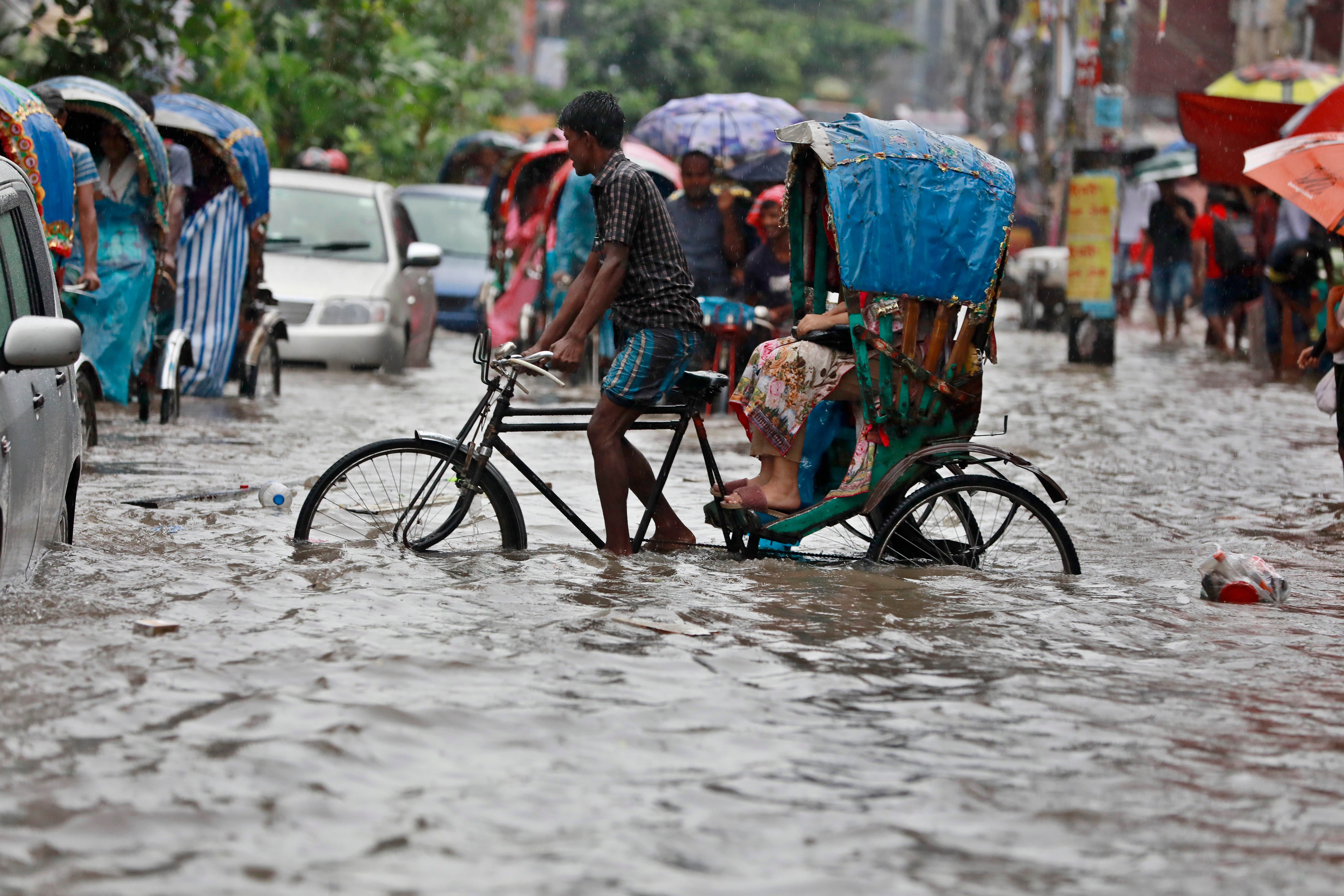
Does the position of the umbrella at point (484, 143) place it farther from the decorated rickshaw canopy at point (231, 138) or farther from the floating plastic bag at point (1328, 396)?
the floating plastic bag at point (1328, 396)

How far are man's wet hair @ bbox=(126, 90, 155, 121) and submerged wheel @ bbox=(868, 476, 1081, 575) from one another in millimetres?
6545

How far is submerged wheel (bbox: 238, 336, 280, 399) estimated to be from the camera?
12758 mm

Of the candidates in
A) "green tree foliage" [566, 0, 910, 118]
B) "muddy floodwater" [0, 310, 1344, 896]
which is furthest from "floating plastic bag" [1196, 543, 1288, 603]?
"green tree foliage" [566, 0, 910, 118]

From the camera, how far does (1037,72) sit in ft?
130

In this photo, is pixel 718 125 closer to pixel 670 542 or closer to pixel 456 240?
pixel 456 240

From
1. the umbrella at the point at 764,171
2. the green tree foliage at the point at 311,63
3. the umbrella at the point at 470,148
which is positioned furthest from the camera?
the umbrella at the point at 470,148

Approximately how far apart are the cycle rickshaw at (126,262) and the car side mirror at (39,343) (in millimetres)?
5016

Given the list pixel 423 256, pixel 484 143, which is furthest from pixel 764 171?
pixel 484 143

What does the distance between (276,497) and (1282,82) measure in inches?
592

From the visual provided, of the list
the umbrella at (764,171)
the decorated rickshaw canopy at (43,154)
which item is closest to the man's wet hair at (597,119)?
the decorated rickshaw canopy at (43,154)

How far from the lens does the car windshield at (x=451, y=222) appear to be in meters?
21.7

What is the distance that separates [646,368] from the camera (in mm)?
6723

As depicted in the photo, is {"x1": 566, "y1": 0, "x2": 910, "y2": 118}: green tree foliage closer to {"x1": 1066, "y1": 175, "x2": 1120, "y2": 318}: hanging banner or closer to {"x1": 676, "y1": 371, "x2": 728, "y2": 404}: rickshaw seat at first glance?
{"x1": 1066, "y1": 175, "x2": 1120, "y2": 318}: hanging banner

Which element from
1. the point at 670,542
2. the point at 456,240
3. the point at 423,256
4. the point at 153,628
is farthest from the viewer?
the point at 456,240
